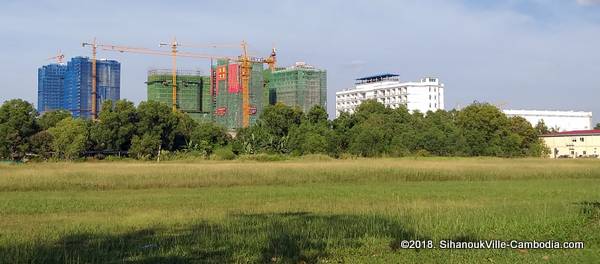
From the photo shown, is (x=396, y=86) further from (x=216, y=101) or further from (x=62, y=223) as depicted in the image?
(x=62, y=223)

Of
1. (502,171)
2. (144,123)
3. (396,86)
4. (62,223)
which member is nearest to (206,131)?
(144,123)

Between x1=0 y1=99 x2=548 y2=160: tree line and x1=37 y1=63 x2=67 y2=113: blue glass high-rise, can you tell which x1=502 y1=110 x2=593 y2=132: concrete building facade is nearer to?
x1=0 y1=99 x2=548 y2=160: tree line

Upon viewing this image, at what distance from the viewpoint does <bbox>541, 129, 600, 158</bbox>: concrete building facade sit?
119 meters

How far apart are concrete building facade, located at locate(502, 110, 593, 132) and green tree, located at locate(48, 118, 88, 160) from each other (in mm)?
141162

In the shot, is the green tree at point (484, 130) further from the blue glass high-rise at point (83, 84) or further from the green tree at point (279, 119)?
the blue glass high-rise at point (83, 84)

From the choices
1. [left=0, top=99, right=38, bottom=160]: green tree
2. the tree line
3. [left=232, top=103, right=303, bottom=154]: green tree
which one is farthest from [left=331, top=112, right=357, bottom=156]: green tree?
[left=0, top=99, right=38, bottom=160]: green tree

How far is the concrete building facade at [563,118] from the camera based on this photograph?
187125mm

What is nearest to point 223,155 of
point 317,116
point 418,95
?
point 317,116

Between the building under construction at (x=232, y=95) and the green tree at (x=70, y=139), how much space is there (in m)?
61.3

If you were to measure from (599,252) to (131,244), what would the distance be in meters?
8.71

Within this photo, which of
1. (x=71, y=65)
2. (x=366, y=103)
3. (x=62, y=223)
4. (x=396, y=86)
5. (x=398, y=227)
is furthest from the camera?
(x=396, y=86)

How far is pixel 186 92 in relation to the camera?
14775 centimetres

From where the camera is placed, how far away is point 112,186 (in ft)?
111

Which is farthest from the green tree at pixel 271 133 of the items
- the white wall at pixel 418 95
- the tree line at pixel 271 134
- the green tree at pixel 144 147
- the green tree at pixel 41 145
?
the white wall at pixel 418 95
